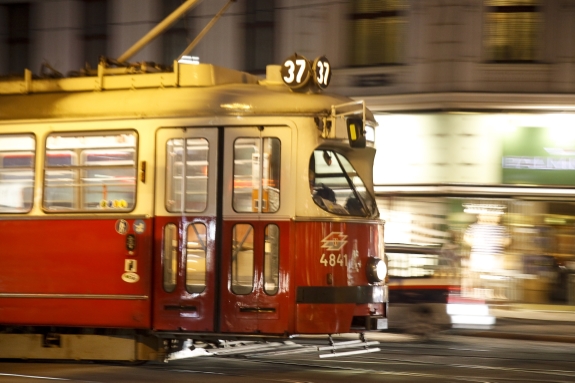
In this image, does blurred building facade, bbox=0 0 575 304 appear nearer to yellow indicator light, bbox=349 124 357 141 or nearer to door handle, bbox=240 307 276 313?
yellow indicator light, bbox=349 124 357 141

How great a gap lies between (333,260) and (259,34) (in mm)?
12342

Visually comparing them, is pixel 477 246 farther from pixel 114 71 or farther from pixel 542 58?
pixel 114 71

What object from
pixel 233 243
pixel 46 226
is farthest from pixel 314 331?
pixel 46 226

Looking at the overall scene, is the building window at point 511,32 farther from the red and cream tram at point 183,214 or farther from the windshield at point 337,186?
the windshield at point 337,186

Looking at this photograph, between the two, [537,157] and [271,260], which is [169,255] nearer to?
[271,260]

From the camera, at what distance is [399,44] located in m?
20.4

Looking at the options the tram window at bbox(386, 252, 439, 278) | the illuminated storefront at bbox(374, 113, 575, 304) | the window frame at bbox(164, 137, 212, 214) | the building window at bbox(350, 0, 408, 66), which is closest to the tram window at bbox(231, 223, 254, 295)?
the window frame at bbox(164, 137, 212, 214)

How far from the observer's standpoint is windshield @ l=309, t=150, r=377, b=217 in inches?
412

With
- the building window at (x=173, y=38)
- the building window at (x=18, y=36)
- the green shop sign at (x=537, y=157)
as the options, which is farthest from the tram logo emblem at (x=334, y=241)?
the building window at (x=18, y=36)

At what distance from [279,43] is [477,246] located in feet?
20.6

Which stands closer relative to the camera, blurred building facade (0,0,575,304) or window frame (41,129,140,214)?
window frame (41,129,140,214)

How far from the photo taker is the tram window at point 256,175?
34.0ft

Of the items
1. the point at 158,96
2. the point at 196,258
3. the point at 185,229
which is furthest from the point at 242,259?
the point at 158,96

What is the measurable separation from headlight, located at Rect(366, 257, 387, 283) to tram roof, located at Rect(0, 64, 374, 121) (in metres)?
1.72
